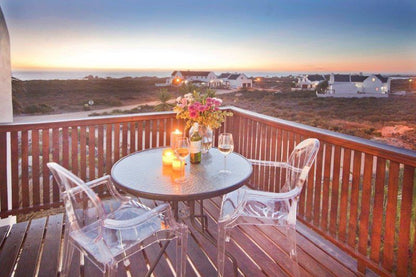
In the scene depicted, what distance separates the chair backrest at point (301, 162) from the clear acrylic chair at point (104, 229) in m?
0.93

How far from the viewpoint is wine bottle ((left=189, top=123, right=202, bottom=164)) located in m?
2.30

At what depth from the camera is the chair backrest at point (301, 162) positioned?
2123 mm

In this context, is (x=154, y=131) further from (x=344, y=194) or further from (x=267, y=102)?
(x=267, y=102)

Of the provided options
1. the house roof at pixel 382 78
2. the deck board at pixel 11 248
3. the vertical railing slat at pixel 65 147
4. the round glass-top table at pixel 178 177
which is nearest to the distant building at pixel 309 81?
the house roof at pixel 382 78

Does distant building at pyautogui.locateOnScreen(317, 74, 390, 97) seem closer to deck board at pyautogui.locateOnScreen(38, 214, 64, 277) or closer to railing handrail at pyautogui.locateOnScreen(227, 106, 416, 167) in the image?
railing handrail at pyautogui.locateOnScreen(227, 106, 416, 167)

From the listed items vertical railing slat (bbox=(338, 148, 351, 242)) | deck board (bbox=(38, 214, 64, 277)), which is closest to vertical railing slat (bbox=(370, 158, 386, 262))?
vertical railing slat (bbox=(338, 148, 351, 242))

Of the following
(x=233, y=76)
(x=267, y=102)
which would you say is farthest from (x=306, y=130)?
(x=267, y=102)

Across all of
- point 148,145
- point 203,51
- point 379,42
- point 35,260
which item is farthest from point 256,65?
point 35,260

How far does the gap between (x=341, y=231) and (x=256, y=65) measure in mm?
5698

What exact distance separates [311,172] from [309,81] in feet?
14.8

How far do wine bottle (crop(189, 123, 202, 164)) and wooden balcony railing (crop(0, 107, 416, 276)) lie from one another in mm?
1051

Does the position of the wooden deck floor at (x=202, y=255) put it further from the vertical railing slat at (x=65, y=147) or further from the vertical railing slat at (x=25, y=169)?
the vertical railing slat at (x=65, y=147)

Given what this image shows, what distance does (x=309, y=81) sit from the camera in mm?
6777

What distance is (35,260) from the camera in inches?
91.0
